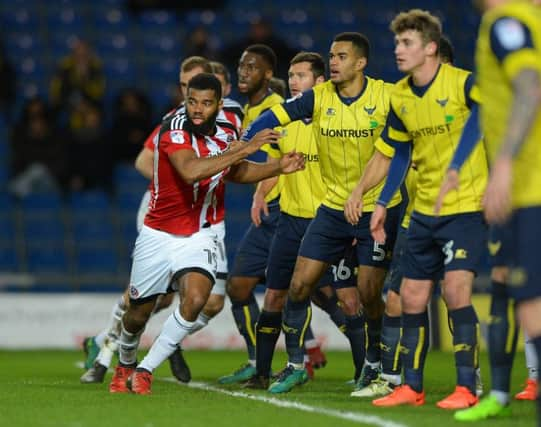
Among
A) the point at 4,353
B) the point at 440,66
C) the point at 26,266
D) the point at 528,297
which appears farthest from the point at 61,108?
the point at 528,297

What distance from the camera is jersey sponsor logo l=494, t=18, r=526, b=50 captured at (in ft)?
17.7

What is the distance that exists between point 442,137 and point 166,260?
6.93ft

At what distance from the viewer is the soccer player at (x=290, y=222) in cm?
942

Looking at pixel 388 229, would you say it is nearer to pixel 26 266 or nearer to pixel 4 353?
pixel 4 353

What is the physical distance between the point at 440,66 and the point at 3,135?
1232cm

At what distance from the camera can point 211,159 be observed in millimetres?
8453

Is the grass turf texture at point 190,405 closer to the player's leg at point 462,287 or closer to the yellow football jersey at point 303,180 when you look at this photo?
the player's leg at point 462,287

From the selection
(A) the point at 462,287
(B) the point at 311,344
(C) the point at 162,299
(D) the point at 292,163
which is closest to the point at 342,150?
(D) the point at 292,163

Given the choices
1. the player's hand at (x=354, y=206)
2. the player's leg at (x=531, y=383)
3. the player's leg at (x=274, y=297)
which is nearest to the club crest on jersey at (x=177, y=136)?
the player's hand at (x=354, y=206)

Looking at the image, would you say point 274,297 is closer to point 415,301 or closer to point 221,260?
point 221,260

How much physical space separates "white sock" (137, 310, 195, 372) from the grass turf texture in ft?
0.75

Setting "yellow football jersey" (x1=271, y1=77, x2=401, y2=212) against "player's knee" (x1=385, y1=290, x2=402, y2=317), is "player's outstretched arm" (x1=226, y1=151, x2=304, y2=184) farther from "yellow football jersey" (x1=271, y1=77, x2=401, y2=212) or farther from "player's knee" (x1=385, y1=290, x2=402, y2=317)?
"player's knee" (x1=385, y1=290, x2=402, y2=317)

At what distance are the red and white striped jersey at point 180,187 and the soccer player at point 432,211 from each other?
1.55 metres

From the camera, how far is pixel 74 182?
17734 mm
